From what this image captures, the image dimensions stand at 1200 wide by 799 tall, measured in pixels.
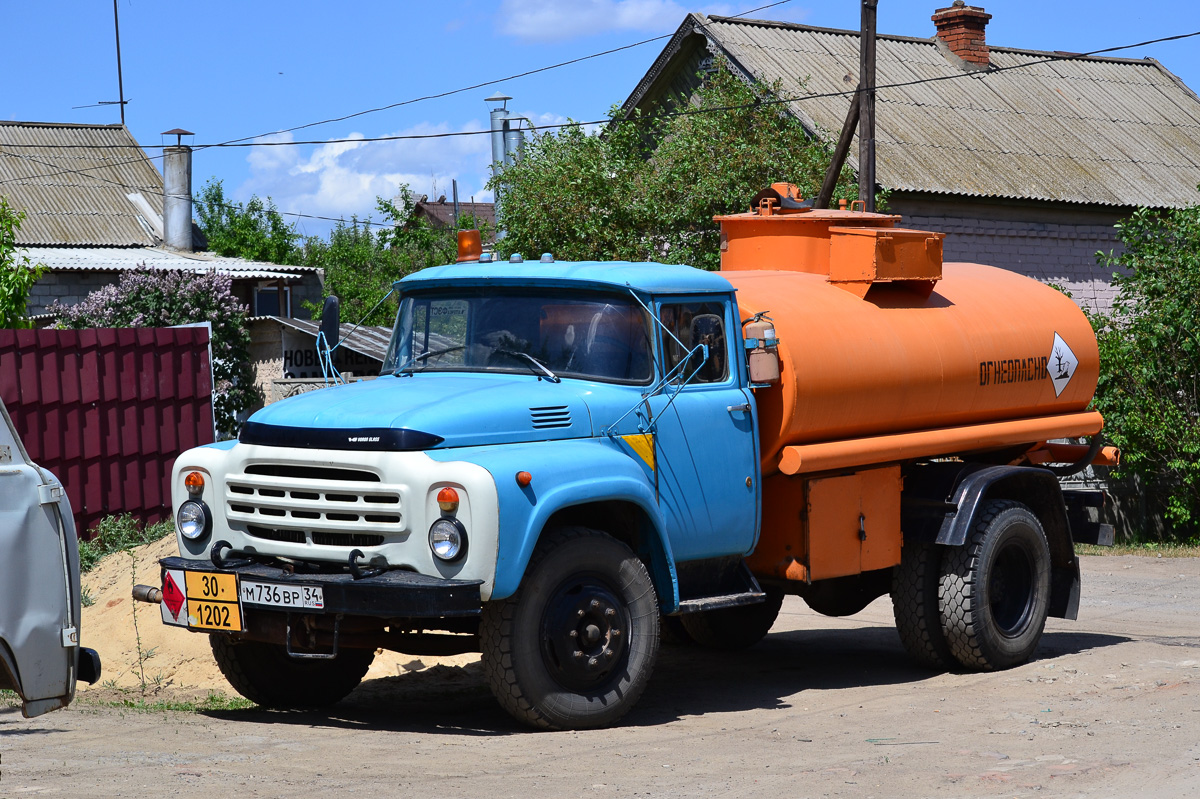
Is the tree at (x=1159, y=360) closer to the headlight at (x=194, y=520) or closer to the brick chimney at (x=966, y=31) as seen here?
the brick chimney at (x=966, y=31)

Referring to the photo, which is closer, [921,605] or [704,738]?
[704,738]

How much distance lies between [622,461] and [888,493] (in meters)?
2.42

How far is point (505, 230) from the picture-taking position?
19266mm

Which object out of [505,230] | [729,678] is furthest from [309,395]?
[505,230]

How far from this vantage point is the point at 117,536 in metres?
12.3

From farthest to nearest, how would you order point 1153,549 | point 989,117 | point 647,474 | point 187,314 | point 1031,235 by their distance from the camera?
point 989,117 → point 1031,235 → point 187,314 → point 1153,549 → point 647,474

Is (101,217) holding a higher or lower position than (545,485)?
higher

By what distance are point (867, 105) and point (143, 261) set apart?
15.7 metres

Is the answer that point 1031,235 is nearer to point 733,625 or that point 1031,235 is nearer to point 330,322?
point 733,625

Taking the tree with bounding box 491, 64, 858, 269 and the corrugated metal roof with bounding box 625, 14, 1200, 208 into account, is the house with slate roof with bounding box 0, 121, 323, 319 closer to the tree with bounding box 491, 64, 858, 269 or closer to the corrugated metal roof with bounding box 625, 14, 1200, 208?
the tree with bounding box 491, 64, 858, 269

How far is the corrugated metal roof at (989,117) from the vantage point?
879 inches

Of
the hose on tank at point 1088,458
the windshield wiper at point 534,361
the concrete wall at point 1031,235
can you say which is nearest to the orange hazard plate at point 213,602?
the windshield wiper at point 534,361

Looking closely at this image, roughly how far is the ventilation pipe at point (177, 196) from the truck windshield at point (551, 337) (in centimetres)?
2612

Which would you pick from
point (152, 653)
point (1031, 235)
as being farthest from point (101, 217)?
point (152, 653)
